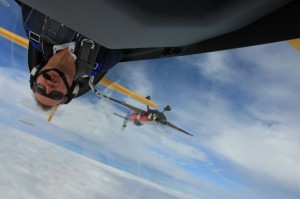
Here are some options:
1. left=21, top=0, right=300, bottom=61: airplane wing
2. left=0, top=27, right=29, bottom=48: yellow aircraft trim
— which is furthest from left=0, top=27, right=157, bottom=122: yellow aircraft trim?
left=21, top=0, right=300, bottom=61: airplane wing

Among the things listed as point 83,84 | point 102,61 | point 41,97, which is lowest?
point 41,97

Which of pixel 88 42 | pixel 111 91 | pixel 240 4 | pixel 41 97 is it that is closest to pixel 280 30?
pixel 240 4

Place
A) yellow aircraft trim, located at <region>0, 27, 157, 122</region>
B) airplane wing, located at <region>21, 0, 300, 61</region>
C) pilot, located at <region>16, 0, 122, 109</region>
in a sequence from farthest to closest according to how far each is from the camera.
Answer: yellow aircraft trim, located at <region>0, 27, 157, 122</region>, pilot, located at <region>16, 0, 122, 109</region>, airplane wing, located at <region>21, 0, 300, 61</region>

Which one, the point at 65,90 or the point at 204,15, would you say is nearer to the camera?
the point at 204,15

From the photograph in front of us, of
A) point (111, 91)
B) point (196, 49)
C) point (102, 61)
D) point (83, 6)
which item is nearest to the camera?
point (83, 6)

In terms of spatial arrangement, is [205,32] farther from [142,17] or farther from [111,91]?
[111,91]

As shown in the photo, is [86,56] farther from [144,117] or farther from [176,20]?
[144,117]

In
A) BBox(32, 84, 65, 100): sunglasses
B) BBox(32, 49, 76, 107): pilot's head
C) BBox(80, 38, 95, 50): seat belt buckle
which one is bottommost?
BBox(32, 84, 65, 100): sunglasses

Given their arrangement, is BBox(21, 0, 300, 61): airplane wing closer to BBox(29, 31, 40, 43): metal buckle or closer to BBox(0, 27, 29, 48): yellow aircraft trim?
BBox(29, 31, 40, 43): metal buckle

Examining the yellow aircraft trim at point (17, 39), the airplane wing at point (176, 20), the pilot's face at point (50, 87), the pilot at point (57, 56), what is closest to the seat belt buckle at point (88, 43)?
the pilot at point (57, 56)
